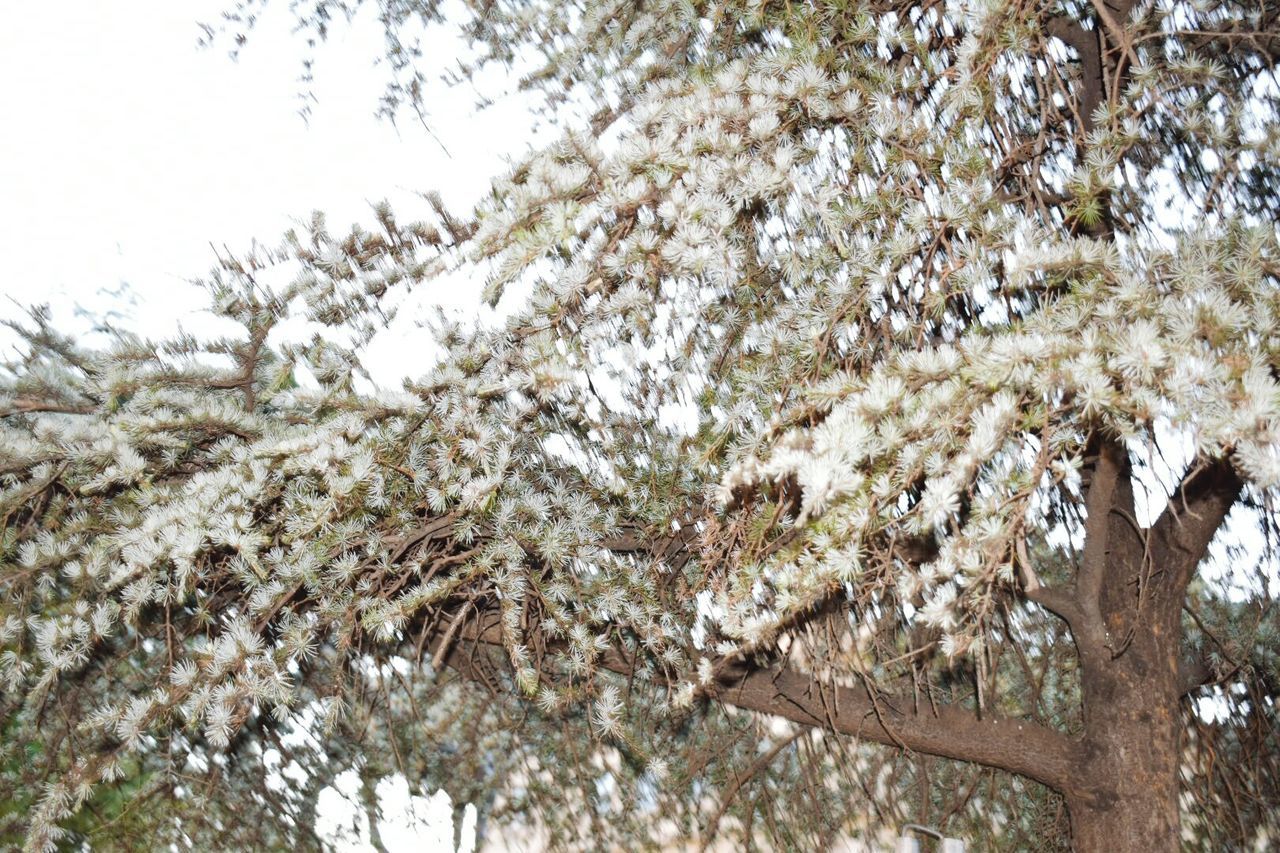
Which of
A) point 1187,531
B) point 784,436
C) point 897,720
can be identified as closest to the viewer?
point 784,436

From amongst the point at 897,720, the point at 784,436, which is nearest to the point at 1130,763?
the point at 897,720

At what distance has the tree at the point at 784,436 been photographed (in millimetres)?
1254

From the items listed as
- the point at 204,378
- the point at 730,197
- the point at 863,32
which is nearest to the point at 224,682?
the point at 204,378

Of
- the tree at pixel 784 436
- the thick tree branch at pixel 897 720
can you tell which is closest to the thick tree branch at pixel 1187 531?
the tree at pixel 784 436

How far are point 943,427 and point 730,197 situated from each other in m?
0.58

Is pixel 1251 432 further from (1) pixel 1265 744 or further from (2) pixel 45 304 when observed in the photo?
(2) pixel 45 304

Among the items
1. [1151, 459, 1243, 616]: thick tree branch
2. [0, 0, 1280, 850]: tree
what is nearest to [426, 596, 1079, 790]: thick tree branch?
[0, 0, 1280, 850]: tree

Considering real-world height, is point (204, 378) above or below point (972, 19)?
below

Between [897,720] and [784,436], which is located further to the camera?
[897,720]

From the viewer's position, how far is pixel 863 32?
5.74 ft

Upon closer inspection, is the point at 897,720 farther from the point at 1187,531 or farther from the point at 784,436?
the point at 784,436

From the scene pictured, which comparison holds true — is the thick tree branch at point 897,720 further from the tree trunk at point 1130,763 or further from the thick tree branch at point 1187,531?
the thick tree branch at point 1187,531

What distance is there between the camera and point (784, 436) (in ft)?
3.87

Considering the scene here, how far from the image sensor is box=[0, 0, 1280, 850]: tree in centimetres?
125
